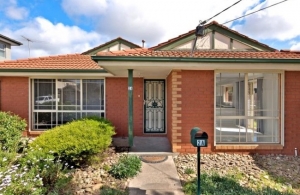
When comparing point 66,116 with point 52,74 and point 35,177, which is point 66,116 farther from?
point 35,177

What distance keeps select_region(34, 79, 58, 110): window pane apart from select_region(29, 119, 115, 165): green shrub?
146 inches

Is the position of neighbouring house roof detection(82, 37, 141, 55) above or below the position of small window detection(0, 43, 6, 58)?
below

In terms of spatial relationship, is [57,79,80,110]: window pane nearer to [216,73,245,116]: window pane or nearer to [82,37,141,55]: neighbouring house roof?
[82,37,141,55]: neighbouring house roof

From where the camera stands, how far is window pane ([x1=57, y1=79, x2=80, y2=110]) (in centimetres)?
897

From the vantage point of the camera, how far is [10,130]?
289 inches

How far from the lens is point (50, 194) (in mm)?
3836

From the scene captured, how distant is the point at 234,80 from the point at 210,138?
210 cm

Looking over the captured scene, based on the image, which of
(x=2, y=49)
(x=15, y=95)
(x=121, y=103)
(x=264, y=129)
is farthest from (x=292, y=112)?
(x=2, y=49)

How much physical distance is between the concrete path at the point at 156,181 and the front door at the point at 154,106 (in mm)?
3505

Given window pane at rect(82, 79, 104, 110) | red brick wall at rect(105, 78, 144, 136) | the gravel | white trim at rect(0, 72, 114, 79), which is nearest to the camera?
the gravel

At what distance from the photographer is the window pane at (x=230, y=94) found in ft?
21.8

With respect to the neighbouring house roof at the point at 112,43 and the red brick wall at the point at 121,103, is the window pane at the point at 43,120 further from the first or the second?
the neighbouring house roof at the point at 112,43

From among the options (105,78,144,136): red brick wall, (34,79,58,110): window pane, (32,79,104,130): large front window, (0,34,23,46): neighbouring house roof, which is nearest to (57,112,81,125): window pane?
(32,79,104,130): large front window

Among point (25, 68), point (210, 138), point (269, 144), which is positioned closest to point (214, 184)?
point (210, 138)
